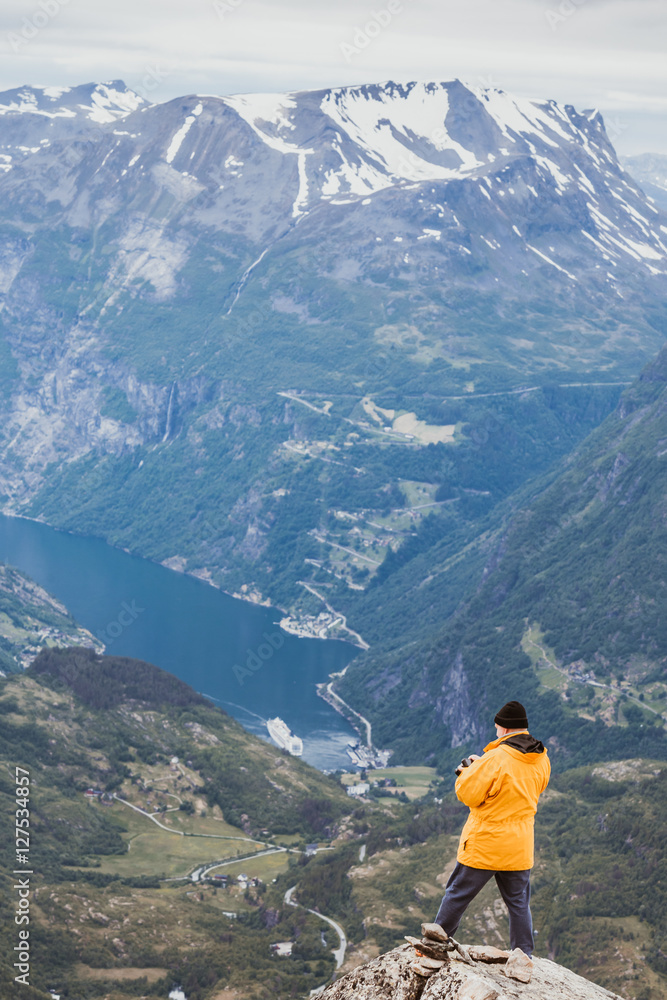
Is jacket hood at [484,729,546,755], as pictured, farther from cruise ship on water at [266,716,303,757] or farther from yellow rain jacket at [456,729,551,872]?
cruise ship on water at [266,716,303,757]

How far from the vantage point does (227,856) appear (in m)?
113

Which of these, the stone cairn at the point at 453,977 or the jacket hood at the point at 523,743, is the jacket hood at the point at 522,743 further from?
the stone cairn at the point at 453,977

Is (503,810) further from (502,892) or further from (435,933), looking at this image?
(435,933)

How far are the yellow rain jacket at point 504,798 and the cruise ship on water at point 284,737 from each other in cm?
16317

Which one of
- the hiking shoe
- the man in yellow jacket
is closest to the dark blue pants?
the man in yellow jacket

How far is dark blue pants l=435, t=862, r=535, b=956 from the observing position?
23.5m

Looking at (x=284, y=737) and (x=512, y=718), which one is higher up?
(x=512, y=718)

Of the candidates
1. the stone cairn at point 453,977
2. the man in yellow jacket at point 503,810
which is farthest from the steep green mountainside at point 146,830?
the man in yellow jacket at point 503,810

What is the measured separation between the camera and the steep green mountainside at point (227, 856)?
7706 cm

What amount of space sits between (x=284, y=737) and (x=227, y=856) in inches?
3018

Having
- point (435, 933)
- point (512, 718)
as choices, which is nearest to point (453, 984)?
point (435, 933)

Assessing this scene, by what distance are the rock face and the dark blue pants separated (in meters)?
0.78

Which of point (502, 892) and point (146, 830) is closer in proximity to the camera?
point (502, 892)

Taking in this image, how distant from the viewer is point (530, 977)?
76.4 ft
